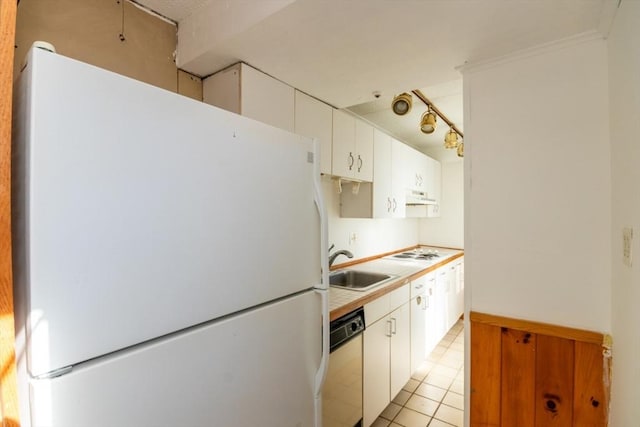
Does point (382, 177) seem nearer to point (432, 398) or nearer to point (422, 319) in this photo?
point (422, 319)

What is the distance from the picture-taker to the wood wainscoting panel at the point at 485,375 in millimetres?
1435

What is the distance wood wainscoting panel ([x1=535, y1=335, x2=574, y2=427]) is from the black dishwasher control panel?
2.79 feet

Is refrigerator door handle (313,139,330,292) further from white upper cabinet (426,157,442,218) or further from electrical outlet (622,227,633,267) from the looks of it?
white upper cabinet (426,157,442,218)

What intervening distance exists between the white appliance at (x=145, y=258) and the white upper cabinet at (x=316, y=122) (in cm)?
84

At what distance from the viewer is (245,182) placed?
92 cm

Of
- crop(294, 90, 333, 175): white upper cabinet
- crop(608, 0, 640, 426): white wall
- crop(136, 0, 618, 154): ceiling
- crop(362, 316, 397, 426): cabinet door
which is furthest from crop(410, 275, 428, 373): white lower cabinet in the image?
crop(136, 0, 618, 154): ceiling

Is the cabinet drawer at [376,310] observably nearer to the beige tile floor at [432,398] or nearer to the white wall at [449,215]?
the beige tile floor at [432,398]

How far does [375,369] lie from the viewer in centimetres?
197

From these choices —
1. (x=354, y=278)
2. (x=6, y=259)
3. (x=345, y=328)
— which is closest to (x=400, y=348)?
(x=354, y=278)

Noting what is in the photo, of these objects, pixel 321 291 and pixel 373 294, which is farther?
pixel 373 294

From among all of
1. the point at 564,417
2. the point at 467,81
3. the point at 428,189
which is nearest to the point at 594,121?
the point at 467,81

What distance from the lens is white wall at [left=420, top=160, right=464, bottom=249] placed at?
429 centimetres

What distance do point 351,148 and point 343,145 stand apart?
12cm

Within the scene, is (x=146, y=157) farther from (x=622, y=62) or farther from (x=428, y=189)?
(x=428, y=189)
